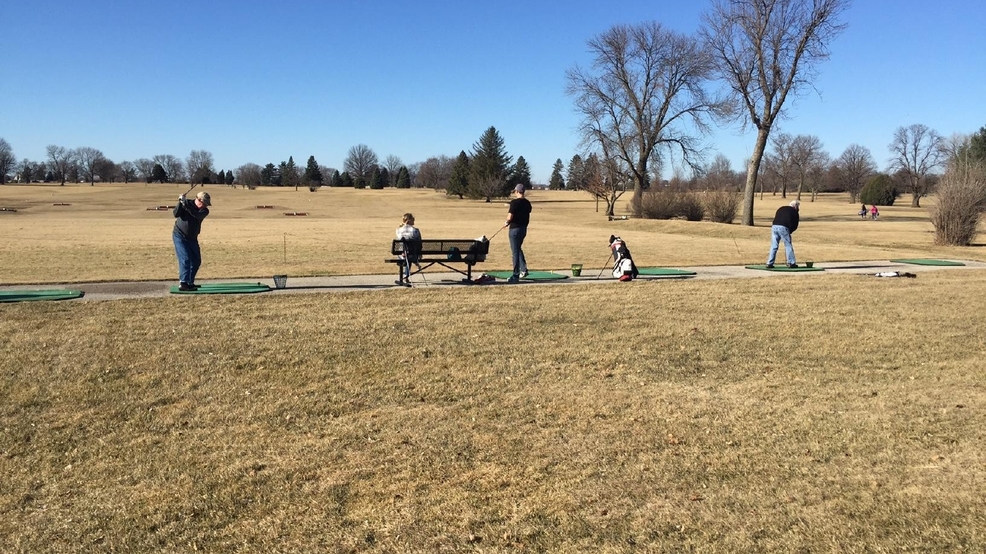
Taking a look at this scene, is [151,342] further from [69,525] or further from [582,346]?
[582,346]

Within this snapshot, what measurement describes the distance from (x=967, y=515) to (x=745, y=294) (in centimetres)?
809

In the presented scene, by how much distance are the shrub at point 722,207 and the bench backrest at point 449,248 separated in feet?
108

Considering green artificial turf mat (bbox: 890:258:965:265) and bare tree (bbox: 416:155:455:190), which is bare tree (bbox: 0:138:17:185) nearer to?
bare tree (bbox: 416:155:455:190)

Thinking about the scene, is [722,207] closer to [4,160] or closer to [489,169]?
[489,169]

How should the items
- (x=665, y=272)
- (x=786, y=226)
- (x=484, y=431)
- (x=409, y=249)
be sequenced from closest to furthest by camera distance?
(x=484, y=431)
(x=409, y=249)
(x=665, y=272)
(x=786, y=226)

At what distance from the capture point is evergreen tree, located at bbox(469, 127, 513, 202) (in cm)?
8356

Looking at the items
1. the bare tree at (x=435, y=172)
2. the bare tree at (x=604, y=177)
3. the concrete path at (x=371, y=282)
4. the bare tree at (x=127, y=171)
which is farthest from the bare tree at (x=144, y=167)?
the concrete path at (x=371, y=282)

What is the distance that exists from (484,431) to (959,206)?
85.3 feet

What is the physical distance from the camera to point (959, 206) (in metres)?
25.5

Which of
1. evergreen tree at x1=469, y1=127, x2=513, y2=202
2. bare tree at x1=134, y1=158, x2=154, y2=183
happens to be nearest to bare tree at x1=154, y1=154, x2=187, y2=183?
bare tree at x1=134, y1=158, x2=154, y2=183

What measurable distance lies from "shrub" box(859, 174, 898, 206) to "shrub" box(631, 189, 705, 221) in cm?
4466

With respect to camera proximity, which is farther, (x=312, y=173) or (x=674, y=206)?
(x=312, y=173)

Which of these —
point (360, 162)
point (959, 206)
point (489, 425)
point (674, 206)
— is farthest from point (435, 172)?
point (489, 425)

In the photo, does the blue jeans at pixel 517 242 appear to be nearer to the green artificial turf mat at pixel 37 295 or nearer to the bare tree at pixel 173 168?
the green artificial turf mat at pixel 37 295
